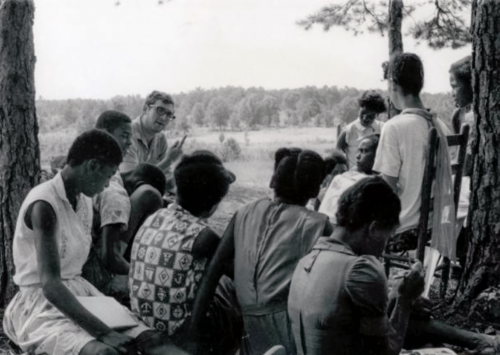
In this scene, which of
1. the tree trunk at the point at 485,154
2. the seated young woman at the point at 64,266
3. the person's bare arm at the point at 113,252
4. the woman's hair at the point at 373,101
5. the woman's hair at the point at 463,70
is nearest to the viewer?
the seated young woman at the point at 64,266

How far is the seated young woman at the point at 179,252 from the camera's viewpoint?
307 cm

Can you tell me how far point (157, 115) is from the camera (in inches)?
229

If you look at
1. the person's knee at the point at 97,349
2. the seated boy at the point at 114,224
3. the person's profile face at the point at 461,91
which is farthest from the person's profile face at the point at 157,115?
the person's knee at the point at 97,349

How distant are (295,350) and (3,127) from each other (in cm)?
307

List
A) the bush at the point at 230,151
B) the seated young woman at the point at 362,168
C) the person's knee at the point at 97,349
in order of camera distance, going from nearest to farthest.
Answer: the person's knee at the point at 97,349 → the seated young woman at the point at 362,168 → the bush at the point at 230,151

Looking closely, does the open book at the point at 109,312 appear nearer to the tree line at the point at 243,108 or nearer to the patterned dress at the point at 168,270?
the patterned dress at the point at 168,270

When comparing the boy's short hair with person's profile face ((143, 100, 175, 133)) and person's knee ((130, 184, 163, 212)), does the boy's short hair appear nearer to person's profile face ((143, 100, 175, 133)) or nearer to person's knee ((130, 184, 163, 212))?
person's profile face ((143, 100, 175, 133))

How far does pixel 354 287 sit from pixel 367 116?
16.3ft

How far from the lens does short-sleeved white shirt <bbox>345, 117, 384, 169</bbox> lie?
24.2 ft

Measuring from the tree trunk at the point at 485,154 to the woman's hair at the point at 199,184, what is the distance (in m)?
1.95

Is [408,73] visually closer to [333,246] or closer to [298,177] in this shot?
[298,177]

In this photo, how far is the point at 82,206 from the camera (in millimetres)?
3387

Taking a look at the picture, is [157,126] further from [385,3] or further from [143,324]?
[385,3]

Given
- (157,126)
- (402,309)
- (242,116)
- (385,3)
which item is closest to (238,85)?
(242,116)
